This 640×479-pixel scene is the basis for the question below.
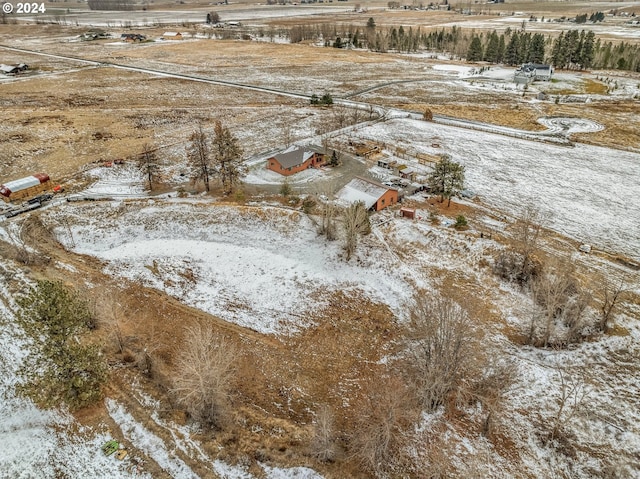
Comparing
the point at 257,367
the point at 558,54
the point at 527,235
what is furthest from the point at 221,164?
the point at 558,54

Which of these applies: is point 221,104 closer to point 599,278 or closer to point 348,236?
point 348,236

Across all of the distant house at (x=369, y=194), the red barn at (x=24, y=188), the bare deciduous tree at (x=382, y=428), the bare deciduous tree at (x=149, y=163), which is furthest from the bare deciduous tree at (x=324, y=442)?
the red barn at (x=24, y=188)

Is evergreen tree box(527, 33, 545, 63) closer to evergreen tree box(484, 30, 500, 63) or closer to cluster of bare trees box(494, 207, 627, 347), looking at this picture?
evergreen tree box(484, 30, 500, 63)

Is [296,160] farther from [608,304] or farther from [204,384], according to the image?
[608,304]

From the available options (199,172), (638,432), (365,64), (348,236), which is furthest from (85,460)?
(365,64)

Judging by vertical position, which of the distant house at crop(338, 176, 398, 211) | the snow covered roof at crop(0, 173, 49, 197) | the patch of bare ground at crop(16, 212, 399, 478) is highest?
the snow covered roof at crop(0, 173, 49, 197)

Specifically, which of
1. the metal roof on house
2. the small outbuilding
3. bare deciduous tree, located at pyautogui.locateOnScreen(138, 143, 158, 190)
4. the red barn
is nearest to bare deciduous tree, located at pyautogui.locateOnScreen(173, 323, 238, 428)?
the small outbuilding
